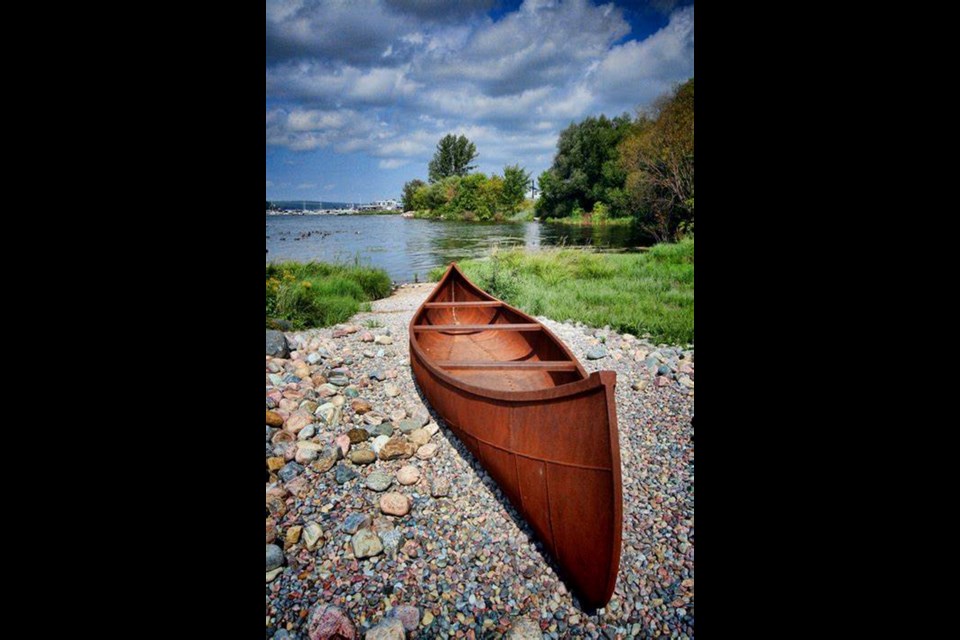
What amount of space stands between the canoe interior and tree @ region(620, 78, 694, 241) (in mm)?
11783

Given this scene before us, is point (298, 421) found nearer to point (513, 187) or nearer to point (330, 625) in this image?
point (330, 625)

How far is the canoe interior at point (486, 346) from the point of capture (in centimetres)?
361

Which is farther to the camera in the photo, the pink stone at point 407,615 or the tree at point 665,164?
the tree at point 665,164

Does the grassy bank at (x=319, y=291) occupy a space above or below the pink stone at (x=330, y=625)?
above

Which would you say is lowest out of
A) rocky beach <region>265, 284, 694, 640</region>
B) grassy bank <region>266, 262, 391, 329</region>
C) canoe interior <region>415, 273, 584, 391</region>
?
rocky beach <region>265, 284, 694, 640</region>

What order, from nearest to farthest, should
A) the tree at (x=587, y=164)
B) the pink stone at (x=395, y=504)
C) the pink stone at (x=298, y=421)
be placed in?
the pink stone at (x=395, y=504), the pink stone at (x=298, y=421), the tree at (x=587, y=164)

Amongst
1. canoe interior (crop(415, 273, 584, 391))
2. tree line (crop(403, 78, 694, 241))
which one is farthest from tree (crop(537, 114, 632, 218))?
canoe interior (crop(415, 273, 584, 391))

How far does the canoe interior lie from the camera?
3608 millimetres

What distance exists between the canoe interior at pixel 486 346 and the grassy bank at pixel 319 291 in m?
2.19

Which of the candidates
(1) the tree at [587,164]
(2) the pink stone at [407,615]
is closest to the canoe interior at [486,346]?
(2) the pink stone at [407,615]

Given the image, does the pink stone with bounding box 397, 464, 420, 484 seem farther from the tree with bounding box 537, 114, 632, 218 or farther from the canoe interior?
Answer: the tree with bounding box 537, 114, 632, 218

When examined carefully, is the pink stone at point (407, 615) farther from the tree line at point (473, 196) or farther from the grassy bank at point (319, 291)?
the tree line at point (473, 196)
